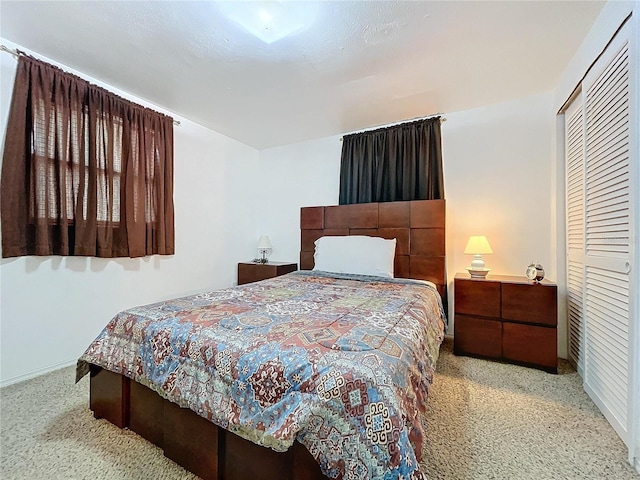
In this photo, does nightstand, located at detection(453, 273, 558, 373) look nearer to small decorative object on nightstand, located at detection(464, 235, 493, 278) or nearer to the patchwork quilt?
small decorative object on nightstand, located at detection(464, 235, 493, 278)

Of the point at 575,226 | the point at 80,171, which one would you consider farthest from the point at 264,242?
the point at 575,226

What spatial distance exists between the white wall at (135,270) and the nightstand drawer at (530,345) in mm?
3275

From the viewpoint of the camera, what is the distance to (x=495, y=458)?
52.8 inches

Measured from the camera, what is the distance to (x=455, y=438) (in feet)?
4.84

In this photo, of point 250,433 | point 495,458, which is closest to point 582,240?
point 495,458

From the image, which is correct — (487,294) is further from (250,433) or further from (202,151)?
(202,151)

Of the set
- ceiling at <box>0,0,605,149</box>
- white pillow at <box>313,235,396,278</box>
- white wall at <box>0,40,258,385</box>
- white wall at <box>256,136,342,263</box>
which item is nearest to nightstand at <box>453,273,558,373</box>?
white pillow at <box>313,235,396,278</box>

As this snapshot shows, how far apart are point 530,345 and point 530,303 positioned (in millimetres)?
342

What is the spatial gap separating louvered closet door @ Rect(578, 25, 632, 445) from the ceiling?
1.53ft

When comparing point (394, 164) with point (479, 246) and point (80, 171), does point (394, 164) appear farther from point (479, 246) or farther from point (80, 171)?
point (80, 171)

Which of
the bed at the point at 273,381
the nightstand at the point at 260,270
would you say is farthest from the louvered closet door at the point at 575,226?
the nightstand at the point at 260,270

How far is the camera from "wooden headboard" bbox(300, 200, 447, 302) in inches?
114

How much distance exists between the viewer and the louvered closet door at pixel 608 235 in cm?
149

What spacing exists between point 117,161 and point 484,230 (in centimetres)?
366
